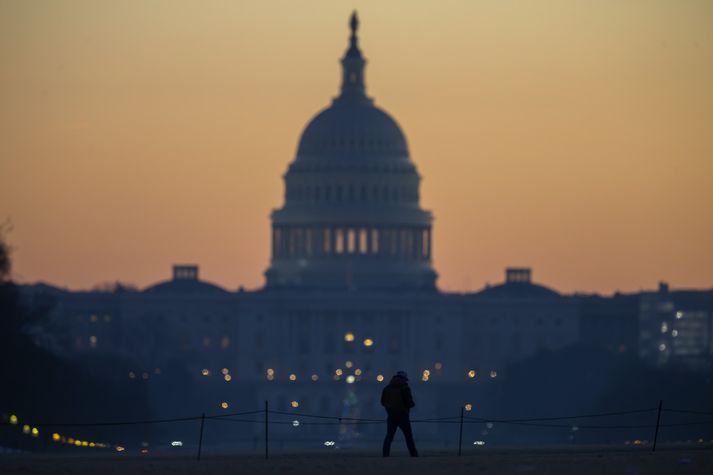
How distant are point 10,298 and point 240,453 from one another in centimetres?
4239

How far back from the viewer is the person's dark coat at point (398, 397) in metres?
102

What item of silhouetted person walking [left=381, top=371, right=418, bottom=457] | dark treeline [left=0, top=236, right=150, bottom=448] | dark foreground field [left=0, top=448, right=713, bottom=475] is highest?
dark treeline [left=0, top=236, right=150, bottom=448]

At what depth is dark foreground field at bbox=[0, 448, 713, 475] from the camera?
9769 centimetres

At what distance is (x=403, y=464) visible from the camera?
10000 centimetres

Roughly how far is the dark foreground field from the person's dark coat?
1411 mm

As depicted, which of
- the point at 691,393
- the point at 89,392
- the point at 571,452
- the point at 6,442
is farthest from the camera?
the point at 691,393

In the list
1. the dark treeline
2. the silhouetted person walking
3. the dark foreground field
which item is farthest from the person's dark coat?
the dark treeline

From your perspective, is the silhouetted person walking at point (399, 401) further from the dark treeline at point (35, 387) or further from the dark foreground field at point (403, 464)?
the dark treeline at point (35, 387)

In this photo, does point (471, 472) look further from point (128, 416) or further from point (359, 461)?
point (128, 416)

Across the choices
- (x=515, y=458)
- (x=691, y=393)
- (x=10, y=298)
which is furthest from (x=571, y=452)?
(x=691, y=393)

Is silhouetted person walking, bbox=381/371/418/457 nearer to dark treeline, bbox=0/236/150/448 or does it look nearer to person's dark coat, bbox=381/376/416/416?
person's dark coat, bbox=381/376/416/416

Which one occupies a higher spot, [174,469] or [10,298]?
[10,298]

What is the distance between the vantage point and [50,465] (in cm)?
10175

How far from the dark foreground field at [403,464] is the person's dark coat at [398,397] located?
141 centimetres
